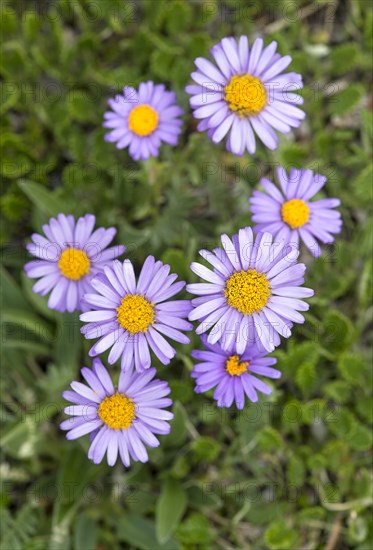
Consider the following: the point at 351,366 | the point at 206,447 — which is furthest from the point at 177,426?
the point at 351,366

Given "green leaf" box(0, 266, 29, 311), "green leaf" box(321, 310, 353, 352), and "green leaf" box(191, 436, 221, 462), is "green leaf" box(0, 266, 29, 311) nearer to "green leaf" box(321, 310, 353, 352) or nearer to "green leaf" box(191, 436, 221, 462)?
"green leaf" box(191, 436, 221, 462)

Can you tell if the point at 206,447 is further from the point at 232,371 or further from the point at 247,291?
the point at 247,291

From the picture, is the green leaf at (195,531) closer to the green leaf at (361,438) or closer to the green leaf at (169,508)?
the green leaf at (169,508)

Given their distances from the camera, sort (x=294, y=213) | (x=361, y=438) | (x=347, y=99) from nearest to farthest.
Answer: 1. (x=294, y=213)
2. (x=361, y=438)
3. (x=347, y=99)

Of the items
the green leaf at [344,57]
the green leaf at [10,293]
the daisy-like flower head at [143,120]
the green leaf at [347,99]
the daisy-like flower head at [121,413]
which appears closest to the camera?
the daisy-like flower head at [121,413]

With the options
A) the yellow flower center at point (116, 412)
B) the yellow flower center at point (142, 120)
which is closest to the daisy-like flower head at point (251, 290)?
the yellow flower center at point (116, 412)

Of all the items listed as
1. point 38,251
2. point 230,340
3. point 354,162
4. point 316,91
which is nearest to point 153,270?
point 230,340
